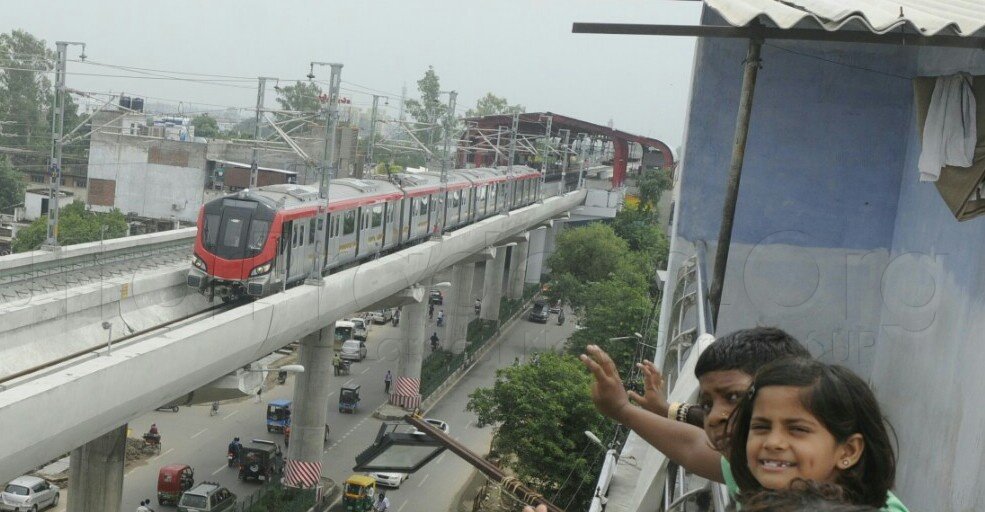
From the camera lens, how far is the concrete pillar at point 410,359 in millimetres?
25156

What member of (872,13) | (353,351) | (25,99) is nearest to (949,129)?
(872,13)

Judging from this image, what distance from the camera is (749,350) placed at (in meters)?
2.36

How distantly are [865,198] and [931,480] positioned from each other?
1.92m

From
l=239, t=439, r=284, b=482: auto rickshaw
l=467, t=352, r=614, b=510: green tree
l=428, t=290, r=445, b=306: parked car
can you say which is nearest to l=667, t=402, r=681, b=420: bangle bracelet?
l=467, t=352, r=614, b=510: green tree

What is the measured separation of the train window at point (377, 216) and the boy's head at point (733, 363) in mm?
16364

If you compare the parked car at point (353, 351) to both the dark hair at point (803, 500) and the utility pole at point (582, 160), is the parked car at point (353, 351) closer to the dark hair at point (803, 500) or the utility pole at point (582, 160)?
the utility pole at point (582, 160)

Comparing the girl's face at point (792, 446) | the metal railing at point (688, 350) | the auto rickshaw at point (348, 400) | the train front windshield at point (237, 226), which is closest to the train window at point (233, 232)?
the train front windshield at point (237, 226)

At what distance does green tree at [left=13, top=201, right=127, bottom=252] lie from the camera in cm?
2270

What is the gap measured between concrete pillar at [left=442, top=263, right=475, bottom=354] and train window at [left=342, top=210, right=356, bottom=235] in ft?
43.0

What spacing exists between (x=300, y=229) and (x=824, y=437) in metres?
13.9

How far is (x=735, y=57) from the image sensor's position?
6070 millimetres

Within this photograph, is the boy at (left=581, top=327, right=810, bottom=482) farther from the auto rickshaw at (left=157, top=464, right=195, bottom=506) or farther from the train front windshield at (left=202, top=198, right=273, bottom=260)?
the auto rickshaw at (left=157, top=464, right=195, bottom=506)

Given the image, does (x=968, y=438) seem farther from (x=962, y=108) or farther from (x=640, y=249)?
(x=640, y=249)

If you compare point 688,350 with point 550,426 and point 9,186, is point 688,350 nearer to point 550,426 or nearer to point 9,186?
point 550,426
